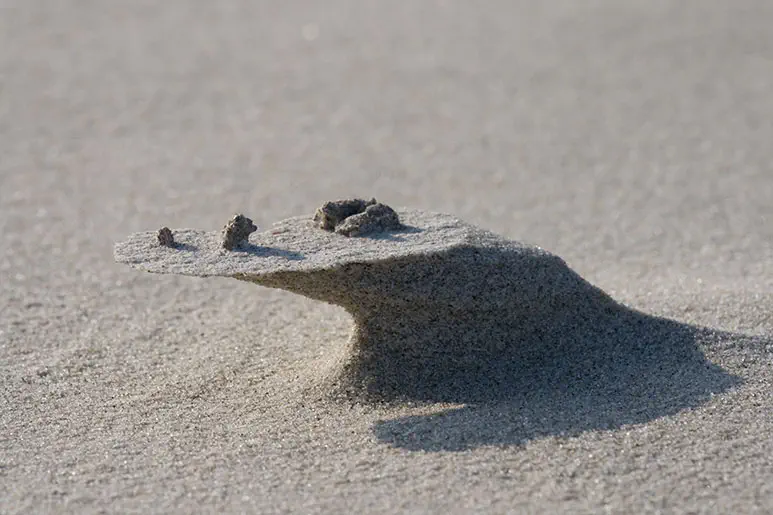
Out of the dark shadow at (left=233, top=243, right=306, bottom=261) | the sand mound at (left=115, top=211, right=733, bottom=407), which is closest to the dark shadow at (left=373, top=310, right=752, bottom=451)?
the sand mound at (left=115, top=211, right=733, bottom=407)

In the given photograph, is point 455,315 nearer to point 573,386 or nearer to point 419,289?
point 419,289

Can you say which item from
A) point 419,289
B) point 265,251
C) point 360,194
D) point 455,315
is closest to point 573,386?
point 455,315

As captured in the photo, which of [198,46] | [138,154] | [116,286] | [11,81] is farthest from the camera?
[198,46]

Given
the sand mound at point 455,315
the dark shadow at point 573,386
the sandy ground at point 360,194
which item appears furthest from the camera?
the sand mound at point 455,315

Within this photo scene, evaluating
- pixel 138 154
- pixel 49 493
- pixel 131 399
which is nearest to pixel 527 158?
pixel 138 154

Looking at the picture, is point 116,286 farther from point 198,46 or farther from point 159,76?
point 198,46

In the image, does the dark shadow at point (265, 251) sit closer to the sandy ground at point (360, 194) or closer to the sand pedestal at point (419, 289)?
the sand pedestal at point (419, 289)


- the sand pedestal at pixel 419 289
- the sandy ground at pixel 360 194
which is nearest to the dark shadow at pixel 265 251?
the sand pedestal at pixel 419 289
